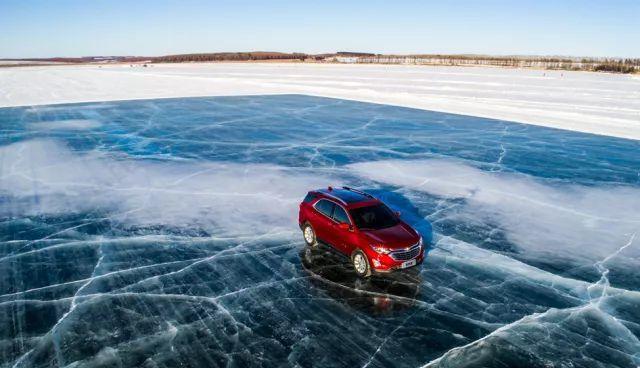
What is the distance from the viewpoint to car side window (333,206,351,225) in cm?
1142

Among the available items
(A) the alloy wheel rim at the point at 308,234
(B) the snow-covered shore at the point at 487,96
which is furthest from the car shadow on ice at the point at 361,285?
(B) the snow-covered shore at the point at 487,96

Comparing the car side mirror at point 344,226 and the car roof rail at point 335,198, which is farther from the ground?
the car roof rail at point 335,198

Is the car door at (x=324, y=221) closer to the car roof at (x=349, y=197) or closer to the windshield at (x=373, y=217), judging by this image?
the car roof at (x=349, y=197)

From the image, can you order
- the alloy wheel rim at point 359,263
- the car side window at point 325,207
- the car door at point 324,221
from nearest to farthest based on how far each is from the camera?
the alloy wheel rim at point 359,263
the car door at point 324,221
the car side window at point 325,207

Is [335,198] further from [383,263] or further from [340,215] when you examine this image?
[383,263]

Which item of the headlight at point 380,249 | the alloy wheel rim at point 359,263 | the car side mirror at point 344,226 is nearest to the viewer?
the headlight at point 380,249

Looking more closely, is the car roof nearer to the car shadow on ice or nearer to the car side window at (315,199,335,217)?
the car side window at (315,199,335,217)

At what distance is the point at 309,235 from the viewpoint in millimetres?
12703

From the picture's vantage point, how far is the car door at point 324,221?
1184cm

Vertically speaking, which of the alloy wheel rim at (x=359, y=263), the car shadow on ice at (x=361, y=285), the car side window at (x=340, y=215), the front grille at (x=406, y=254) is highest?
the car side window at (x=340, y=215)

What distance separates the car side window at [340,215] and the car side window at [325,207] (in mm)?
170

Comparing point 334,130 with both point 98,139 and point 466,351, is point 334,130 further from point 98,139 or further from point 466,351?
point 466,351

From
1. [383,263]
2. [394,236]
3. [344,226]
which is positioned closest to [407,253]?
[394,236]

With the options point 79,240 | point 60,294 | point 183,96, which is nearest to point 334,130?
point 79,240
